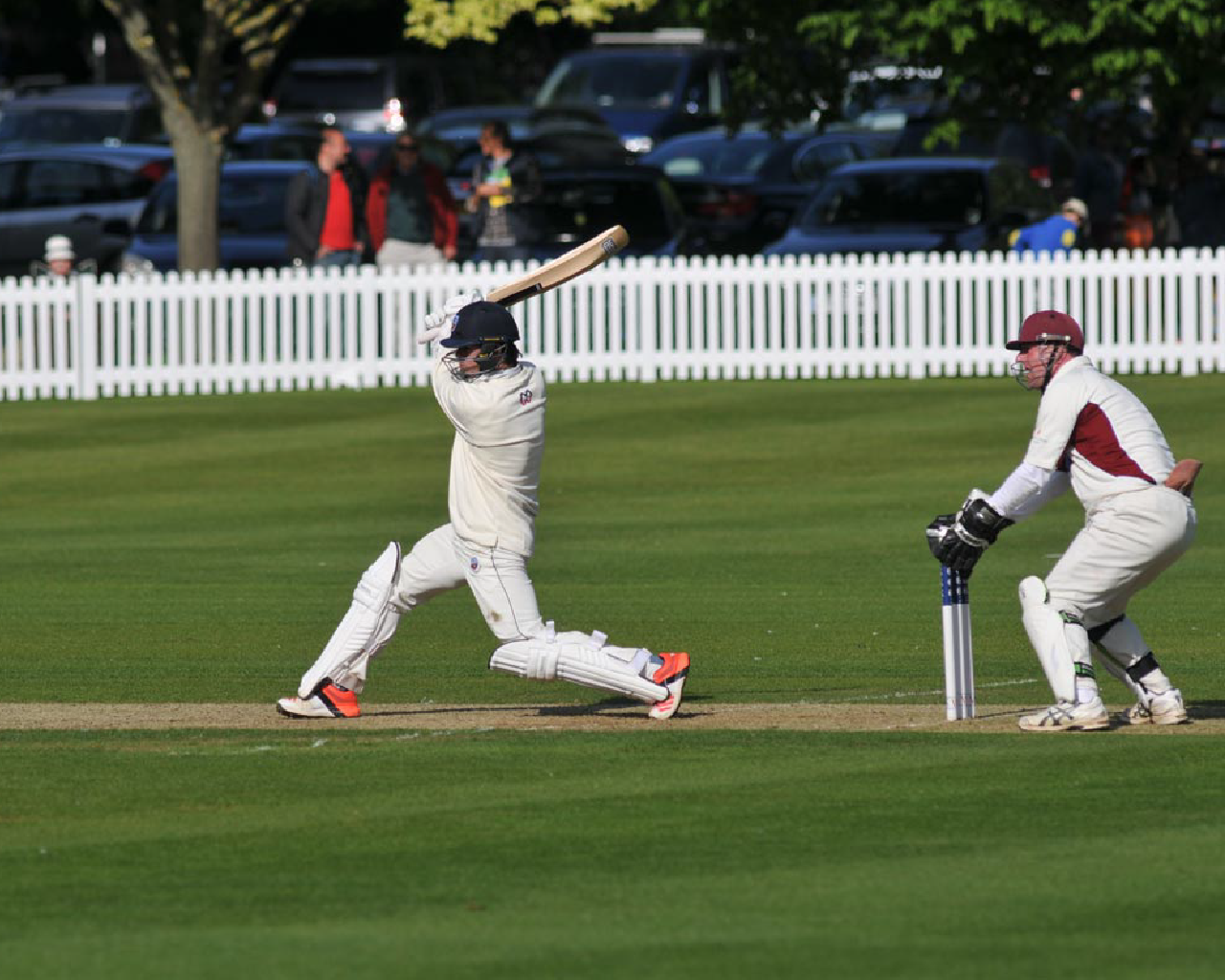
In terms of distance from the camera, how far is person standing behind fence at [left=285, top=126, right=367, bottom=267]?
2530 centimetres

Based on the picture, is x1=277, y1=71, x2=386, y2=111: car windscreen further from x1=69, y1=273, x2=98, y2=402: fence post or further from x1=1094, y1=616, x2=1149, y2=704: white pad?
x1=1094, y1=616, x2=1149, y2=704: white pad

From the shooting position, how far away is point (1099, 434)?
32.3 feet

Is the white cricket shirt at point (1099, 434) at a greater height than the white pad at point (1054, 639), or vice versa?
the white cricket shirt at point (1099, 434)

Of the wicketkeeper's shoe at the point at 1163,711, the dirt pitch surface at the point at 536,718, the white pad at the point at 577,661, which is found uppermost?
the white pad at the point at 577,661

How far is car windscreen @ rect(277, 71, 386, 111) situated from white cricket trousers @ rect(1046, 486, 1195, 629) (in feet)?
117

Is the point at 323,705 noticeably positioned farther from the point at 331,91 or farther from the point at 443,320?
the point at 331,91

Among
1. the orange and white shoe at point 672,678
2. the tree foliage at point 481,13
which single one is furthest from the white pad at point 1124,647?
the tree foliage at point 481,13

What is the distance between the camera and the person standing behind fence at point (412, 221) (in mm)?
25438

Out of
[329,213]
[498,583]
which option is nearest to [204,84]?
[329,213]

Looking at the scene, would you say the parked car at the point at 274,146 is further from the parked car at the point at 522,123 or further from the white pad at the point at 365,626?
the white pad at the point at 365,626

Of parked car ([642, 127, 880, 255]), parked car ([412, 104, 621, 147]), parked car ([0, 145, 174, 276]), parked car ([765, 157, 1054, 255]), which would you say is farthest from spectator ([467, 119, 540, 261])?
parked car ([412, 104, 621, 147])

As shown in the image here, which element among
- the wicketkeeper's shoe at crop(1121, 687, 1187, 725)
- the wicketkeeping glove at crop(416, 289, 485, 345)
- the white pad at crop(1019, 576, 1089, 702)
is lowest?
the wicketkeeper's shoe at crop(1121, 687, 1187, 725)

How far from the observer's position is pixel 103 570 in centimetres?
1598

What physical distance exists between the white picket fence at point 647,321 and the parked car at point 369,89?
62.7 ft
